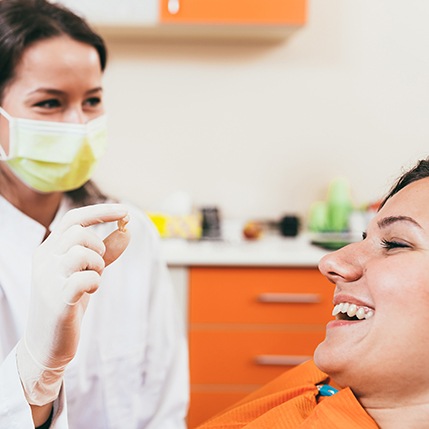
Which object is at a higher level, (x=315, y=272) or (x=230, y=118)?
Result: (x=230, y=118)

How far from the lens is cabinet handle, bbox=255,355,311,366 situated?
2309 mm

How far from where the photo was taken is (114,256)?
1028 mm

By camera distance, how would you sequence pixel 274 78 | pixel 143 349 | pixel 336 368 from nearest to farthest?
1. pixel 336 368
2. pixel 143 349
3. pixel 274 78

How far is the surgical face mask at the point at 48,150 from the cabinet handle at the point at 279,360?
1070 millimetres

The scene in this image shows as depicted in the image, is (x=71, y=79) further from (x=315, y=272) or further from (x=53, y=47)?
(x=315, y=272)

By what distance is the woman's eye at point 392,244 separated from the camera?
985 millimetres

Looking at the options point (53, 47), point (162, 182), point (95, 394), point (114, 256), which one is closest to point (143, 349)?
point (95, 394)

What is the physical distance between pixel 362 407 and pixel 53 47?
96 cm

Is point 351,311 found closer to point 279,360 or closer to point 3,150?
point 3,150

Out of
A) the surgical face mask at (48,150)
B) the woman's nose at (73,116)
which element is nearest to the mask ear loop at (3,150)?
the surgical face mask at (48,150)

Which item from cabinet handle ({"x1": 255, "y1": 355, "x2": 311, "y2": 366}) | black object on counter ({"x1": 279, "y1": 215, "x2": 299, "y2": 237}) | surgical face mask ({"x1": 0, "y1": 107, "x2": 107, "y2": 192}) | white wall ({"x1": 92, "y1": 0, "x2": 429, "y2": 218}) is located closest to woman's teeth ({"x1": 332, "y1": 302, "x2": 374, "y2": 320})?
surgical face mask ({"x1": 0, "y1": 107, "x2": 107, "y2": 192})

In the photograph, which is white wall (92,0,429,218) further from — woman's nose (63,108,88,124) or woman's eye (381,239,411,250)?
woman's eye (381,239,411,250)

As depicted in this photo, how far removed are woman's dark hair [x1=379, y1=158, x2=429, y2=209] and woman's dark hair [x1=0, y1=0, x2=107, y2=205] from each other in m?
0.79

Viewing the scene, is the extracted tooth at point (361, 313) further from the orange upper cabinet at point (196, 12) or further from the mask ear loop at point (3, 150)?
the orange upper cabinet at point (196, 12)
